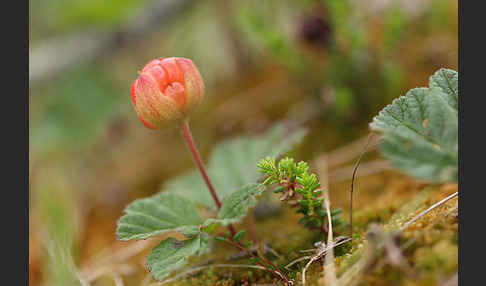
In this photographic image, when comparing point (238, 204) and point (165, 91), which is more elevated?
point (165, 91)

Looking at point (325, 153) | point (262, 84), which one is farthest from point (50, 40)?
point (325, 153)

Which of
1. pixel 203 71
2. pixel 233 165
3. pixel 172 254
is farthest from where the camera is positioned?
pixel 203 71

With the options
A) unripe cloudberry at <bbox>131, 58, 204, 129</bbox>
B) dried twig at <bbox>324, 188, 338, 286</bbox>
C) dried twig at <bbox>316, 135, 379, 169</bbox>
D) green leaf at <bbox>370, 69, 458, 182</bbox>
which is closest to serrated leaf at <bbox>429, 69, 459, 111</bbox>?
green leaf at <bbox>370, 69, 458, 182</bbox>

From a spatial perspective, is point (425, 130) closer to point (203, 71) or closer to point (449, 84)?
point (449, 84)

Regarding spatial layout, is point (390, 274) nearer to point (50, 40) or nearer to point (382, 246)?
point (382, 246)

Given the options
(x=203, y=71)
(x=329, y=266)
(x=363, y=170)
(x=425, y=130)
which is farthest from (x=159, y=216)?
(x=203, y=71)

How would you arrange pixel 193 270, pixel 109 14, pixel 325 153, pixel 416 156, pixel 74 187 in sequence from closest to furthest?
pixel 416 156 < pixel 193 270 < pixel 325 153 < pixel 74 187 < pixel 109 14
